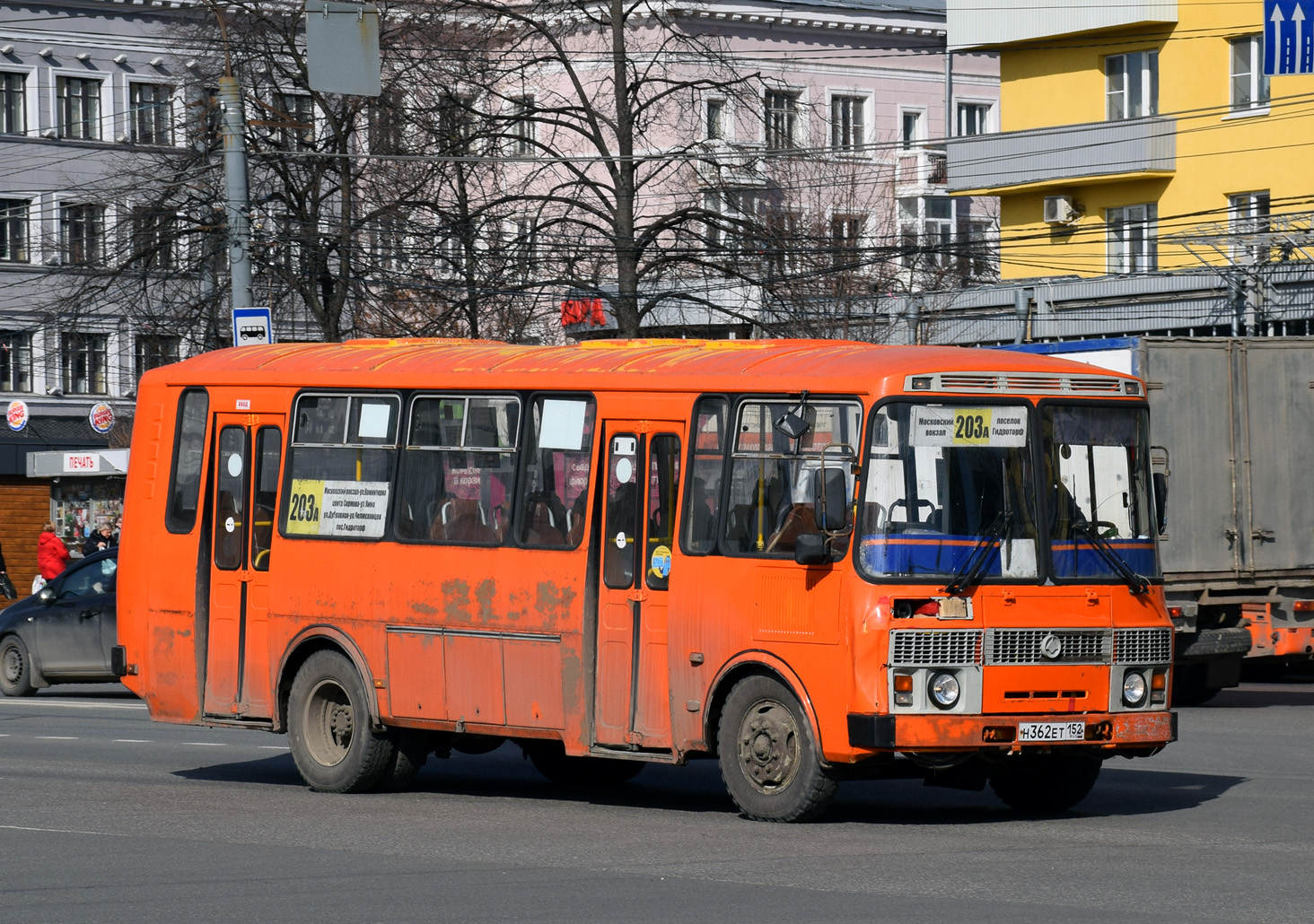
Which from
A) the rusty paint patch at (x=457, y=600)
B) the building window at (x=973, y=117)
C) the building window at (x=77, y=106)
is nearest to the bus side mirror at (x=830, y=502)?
the rusty paint patch at (x=457, y=600)

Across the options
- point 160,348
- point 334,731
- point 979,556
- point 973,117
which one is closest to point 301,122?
point 160,348

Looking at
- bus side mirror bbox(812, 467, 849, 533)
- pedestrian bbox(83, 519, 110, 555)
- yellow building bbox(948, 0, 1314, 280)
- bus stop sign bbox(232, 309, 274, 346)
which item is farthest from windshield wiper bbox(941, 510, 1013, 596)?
yellow building bbox(948, 0, 1314, 280)

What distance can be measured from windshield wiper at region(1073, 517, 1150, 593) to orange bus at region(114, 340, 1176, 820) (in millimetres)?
17

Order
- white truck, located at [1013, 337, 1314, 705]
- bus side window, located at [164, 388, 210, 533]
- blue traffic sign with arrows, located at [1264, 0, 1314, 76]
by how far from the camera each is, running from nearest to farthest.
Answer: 1. bus side window, located at [164, 388, 210, 533]
2. white truck, located at [1013, 337, 1314, 705]
3. blue traffic sign with arrows, located at [1264, 0, 1314, 76]

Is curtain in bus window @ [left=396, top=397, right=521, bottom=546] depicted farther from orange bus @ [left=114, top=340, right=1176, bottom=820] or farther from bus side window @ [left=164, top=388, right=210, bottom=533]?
bus side window @ [left=164, top=388, right=210, bottom=533]

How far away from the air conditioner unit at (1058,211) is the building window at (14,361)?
79.9 ft

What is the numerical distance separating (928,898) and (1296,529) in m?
11.8

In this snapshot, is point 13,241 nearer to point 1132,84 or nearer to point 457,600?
point 1132,84

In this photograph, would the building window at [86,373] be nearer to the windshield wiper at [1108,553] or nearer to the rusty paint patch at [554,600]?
the rusty paint patch at [554,600]

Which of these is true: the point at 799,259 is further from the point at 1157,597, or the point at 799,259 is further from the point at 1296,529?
the point at 1157,597

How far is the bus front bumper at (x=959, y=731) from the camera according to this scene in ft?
37.2

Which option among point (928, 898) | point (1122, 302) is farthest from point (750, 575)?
point (1122, 302)

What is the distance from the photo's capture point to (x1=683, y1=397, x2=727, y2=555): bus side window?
12.4 metres

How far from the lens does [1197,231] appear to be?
42.1 meters
